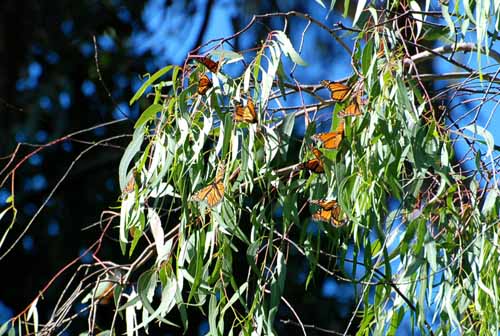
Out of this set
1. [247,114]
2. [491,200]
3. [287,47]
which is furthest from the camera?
[491,200]

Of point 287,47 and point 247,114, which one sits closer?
A: point 247,114

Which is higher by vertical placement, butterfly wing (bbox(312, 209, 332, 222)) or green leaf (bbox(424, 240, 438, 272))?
butterfly wing (bbox(312, 209, 332, 222))

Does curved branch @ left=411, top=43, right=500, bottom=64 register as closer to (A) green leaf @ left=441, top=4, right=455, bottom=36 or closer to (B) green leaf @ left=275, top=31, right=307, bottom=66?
(A) green leaf @ left=441, top=4, right=455, bottom=36

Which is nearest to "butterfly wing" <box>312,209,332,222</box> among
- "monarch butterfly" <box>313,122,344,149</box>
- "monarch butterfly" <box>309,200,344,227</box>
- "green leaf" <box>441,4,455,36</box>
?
"monarch butterfly" <box>309,200,344,227</box>

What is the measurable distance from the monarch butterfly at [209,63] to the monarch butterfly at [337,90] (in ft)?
0.55

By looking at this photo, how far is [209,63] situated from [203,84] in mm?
34

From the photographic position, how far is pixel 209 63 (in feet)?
5.88

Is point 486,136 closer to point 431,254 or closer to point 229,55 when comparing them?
point 431,254

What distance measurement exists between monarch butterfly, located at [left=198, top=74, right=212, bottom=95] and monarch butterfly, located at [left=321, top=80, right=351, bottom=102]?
179 mm

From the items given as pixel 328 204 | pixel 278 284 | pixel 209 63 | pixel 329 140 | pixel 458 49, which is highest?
pixel 458 49

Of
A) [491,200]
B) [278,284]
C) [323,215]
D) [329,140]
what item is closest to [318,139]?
[329,140]

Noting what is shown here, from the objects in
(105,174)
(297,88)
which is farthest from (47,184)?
(297,88)

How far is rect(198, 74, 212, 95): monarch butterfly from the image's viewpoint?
1792 mm

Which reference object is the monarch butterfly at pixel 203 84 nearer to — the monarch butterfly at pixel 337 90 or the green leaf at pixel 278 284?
the monarch butterfly at pixel 337 90
